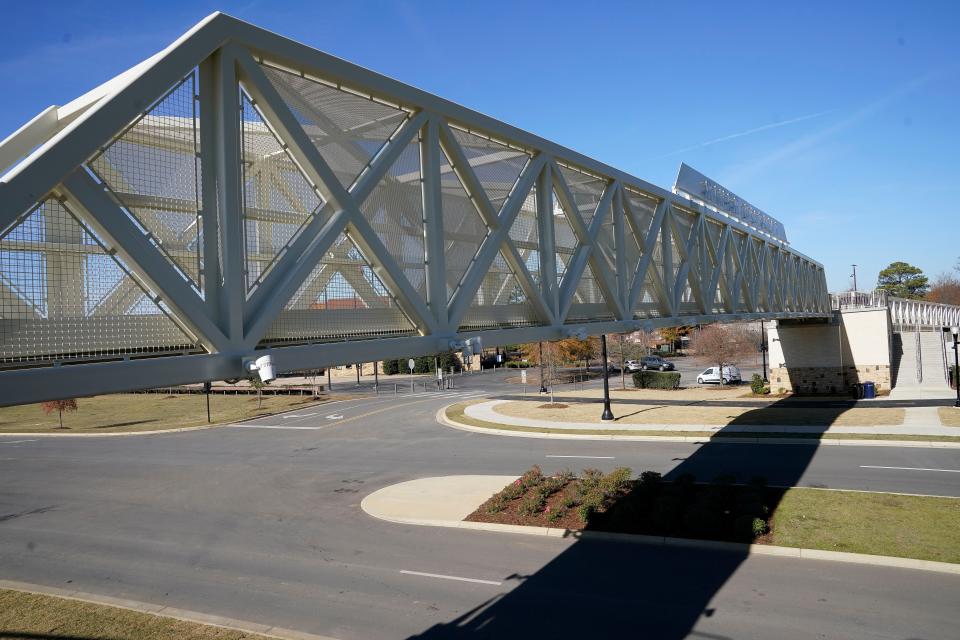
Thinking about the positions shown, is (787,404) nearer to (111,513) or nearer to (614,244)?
(614,244)

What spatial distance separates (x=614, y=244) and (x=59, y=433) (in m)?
34.8

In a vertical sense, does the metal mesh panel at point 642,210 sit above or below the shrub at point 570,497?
above

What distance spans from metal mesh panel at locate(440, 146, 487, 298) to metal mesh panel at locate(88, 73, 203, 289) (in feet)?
12.4

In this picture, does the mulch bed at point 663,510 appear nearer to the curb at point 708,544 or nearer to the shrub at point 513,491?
the shrub at point 513,491

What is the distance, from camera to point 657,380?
4456cm

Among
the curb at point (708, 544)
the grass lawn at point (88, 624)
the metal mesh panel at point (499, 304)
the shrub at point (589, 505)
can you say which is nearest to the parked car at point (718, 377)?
the shrub at point (589, 505)

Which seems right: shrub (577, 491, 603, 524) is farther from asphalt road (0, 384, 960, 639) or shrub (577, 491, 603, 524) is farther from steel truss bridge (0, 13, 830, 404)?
steel truss bridge (0, 13, 830, 404)

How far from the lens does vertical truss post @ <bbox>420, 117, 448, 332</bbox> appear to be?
8195 mm

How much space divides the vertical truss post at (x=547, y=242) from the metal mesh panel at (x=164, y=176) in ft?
20.9

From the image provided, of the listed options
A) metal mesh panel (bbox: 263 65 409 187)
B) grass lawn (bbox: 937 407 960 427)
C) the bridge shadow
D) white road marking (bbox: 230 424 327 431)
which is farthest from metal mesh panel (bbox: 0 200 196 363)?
grass lawn (bbox: 937 407 960 427)

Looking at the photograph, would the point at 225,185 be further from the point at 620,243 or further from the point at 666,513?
the point at 666,513

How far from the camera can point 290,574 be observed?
A: 1183 cm

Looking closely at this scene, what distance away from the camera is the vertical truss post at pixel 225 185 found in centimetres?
562

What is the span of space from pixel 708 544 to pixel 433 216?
887 cm
